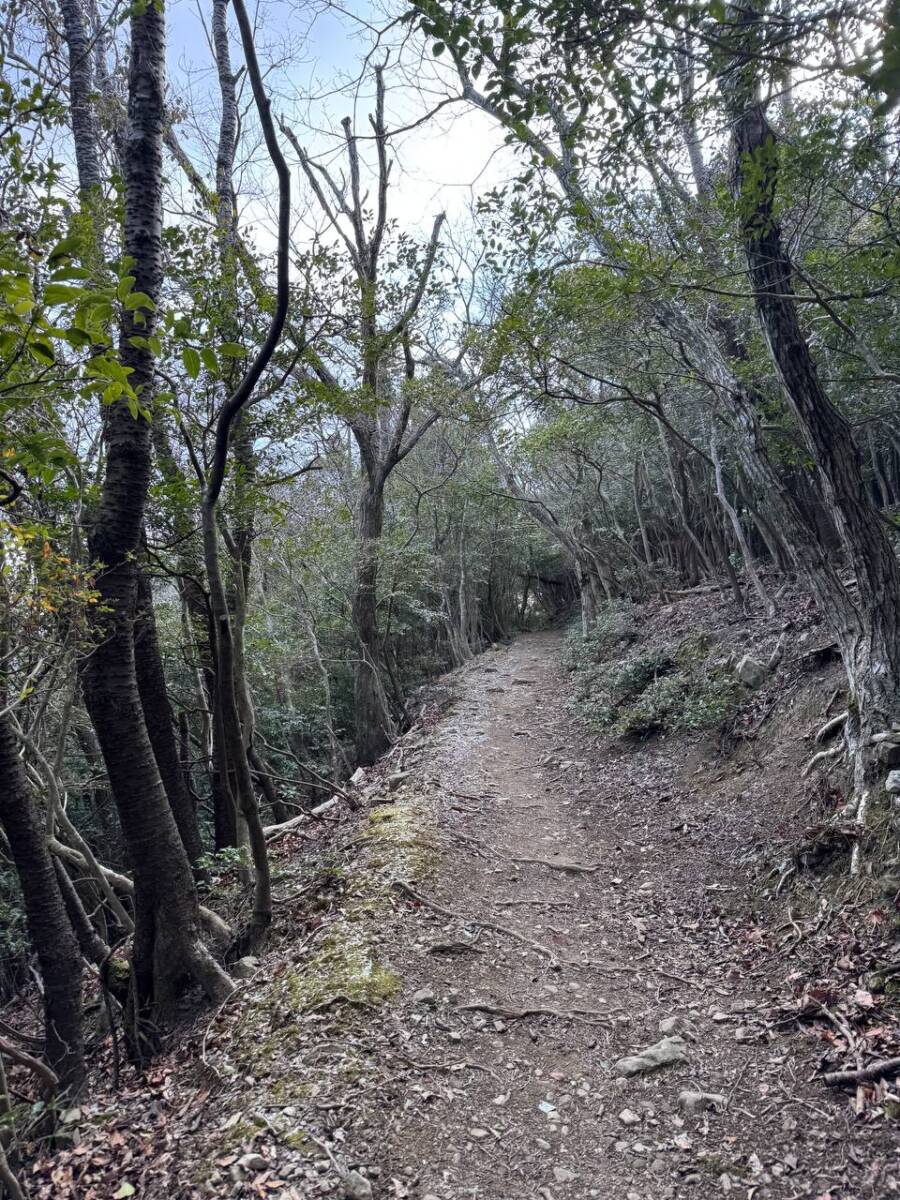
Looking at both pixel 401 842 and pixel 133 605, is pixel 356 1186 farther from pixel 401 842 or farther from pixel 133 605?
pixel 133 605

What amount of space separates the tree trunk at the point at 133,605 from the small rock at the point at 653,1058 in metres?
2.67

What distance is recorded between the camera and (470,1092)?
11.0 feet

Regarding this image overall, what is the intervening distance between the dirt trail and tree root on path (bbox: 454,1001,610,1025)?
0.01 m

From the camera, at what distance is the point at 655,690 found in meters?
9.32

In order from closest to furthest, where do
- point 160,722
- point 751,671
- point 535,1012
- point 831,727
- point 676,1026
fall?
1. point 676,1026
2. point 535,1012
3. point 831,727
4. point 160,722
5. point 751,671

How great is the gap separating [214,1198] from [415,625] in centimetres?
1963

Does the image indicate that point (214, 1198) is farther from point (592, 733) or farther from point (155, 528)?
point (592, 733)

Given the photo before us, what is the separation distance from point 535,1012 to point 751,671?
5.13 m

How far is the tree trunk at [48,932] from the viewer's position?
4.81m

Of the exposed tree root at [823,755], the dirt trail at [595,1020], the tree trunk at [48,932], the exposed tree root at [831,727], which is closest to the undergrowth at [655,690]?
the dirt trail at [595,1020]

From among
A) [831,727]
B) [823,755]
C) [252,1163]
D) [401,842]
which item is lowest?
[252,1163]

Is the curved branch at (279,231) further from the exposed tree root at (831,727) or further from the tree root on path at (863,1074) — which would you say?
the exposed tree root at (831,727)

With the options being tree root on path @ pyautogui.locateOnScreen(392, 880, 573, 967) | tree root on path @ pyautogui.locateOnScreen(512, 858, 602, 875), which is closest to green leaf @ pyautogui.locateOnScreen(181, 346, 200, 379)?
tree root on path @ pyautogui.locateOnScreen(392, 880, 573, 967)

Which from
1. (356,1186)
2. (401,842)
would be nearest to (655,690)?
(401,842)
